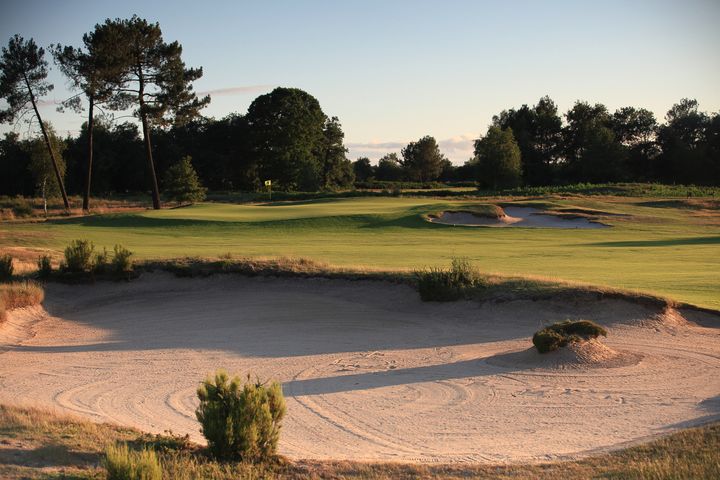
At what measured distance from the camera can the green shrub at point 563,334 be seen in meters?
12.7

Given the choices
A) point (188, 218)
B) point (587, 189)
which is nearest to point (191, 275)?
point (188, 218)

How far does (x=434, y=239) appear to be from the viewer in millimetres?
34125

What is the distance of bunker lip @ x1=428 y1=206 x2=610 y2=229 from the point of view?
41062 millimetres

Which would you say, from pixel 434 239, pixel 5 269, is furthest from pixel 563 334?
pixel 434 239

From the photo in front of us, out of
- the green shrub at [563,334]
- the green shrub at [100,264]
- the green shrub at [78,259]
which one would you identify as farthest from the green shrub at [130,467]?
the green shrub at [78,259]

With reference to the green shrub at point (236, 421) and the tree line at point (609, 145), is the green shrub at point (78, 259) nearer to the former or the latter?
the green shrub at point (236, 421)

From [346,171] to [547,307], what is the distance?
3444 inches

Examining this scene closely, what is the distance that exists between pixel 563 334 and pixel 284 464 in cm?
712

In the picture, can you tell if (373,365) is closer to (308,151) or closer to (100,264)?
(100,264)

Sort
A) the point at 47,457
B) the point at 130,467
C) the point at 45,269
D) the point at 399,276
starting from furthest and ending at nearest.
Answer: the point at 45,269, the point at 399,276, the point at 47,457, the point at 130,467

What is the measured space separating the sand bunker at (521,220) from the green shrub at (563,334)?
2729cm

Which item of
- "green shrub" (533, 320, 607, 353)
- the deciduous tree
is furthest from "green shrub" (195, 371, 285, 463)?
the deciduous tree

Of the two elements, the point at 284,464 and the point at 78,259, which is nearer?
the point at 284,464

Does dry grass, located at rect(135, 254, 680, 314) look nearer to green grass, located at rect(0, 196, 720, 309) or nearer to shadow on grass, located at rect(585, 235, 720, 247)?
green grass, located at rect(0, 196, 720, 309)
